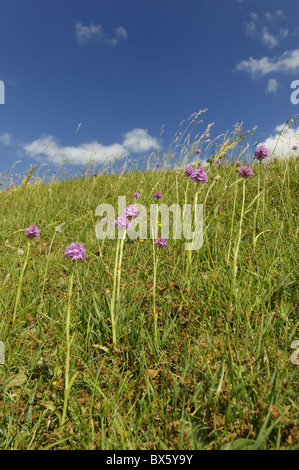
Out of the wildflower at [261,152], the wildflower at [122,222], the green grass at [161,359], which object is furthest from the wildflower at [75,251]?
the wildflower at [261,152]

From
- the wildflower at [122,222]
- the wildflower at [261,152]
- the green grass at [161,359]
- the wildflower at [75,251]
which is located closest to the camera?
the green grass at [161,359]

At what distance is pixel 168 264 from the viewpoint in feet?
8.73

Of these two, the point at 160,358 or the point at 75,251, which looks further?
the point at 75,251

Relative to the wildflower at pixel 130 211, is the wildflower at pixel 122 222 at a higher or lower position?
lower

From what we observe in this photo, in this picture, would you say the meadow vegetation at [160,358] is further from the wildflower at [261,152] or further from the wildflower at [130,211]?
the wildflower at [261,152]

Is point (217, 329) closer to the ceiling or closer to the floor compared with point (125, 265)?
closer to the floor

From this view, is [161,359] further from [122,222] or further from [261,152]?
[261,152]

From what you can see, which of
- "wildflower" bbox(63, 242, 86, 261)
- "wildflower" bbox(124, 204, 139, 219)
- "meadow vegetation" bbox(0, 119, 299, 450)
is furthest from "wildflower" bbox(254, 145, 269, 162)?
"wildflower" bbox(63, 242, 86, 261)

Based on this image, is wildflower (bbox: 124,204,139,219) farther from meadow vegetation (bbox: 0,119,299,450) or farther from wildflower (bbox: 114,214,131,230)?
meadow vegetation (bbox: 0,119,299,450)

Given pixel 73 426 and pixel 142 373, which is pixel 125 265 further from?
pixel 73 426

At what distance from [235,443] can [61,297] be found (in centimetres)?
177

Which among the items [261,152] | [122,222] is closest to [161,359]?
[122,222]
